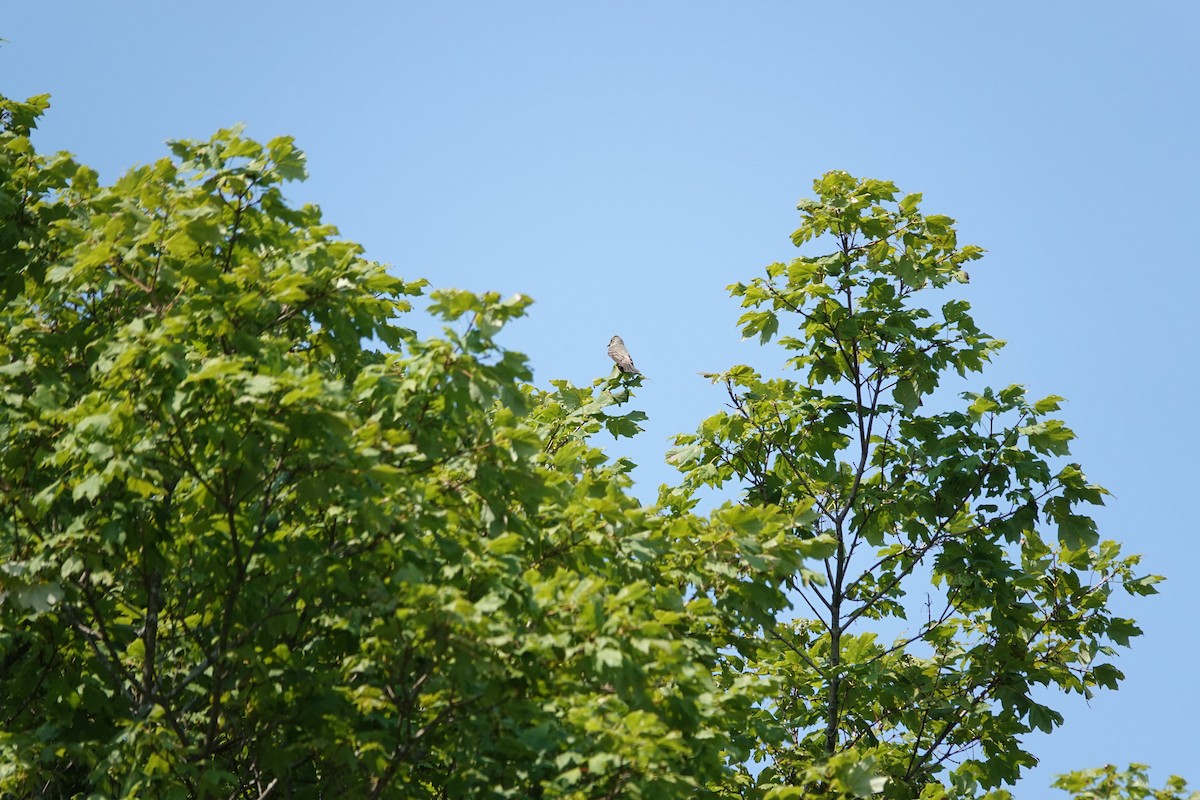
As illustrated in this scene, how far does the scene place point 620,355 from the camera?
14922 millimetres

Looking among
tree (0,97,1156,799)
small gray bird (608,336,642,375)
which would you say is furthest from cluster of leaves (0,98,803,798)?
small gray bird (608,336,642,375)

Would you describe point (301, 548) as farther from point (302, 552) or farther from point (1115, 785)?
point (1115, 785)

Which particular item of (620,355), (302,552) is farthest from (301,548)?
(620,355)

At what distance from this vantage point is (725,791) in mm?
13133

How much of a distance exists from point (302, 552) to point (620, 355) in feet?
21.1

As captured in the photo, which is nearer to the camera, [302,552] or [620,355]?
[302,552]

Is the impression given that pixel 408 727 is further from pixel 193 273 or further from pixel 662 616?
pixel 193 273

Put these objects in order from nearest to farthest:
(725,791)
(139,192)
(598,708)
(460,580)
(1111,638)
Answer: (598,708) → (460,580) → (139,192) → (725,791) → (1111,638)

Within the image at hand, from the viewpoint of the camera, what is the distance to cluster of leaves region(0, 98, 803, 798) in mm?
8375

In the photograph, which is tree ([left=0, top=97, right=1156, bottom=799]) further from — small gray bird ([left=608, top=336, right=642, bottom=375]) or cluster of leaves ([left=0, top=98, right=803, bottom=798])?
small gray bird ([left=608, top=336, right=642, bottom=375])

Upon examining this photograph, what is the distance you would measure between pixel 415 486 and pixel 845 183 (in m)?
8.70

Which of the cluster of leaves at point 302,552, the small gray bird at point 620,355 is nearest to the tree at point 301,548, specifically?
the cluster of leaves at point 302,552

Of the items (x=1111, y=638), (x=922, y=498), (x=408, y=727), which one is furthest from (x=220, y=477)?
(x=1111, y=638)

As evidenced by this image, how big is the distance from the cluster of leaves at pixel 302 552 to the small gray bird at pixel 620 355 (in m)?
4.10
